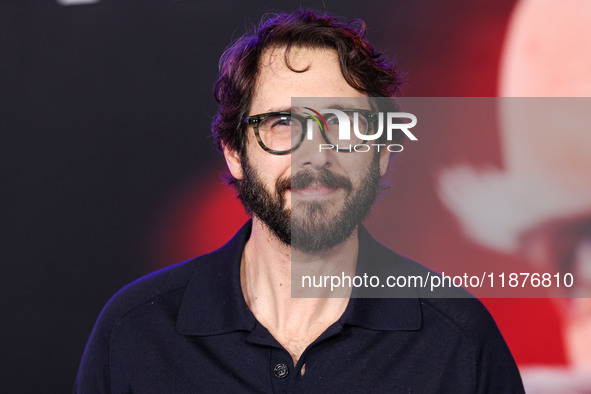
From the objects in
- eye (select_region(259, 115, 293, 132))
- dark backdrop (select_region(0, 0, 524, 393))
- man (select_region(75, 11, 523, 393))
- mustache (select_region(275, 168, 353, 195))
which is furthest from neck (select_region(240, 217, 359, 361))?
dark backdrop (select_region(0, 0, 524, 393))

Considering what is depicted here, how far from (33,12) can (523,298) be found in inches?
84.8

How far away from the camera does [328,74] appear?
1.70 m

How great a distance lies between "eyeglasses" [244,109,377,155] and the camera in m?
1.64

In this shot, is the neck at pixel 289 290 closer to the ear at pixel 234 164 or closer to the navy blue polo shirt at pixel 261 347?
the navy blue polo shirt at pixel 261 347

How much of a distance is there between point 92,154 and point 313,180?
4.07 feet

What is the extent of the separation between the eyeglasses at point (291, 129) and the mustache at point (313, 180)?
68mm

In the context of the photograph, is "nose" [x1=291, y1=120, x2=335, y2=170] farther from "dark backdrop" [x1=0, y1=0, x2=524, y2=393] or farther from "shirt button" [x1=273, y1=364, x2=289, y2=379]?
"dark backdrop" [x1=0, y1=0, x2=524, y2=393]

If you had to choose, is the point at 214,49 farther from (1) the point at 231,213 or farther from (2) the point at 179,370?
(2) the point at 179,370

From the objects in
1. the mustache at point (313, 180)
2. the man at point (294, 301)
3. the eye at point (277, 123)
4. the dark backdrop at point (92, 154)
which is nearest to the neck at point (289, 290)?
the man at point (294, 301)

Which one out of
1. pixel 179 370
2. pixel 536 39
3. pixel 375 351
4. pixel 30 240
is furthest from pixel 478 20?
pixel 30 240

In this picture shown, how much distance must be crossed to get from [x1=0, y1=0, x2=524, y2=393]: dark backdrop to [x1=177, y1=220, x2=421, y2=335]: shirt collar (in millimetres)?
877

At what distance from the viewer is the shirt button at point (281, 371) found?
1472 mm

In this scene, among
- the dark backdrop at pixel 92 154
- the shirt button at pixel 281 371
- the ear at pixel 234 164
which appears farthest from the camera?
the dark backdrop at pixel 92 154

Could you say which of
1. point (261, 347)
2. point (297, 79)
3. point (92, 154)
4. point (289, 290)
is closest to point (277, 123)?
point (297, 79)
